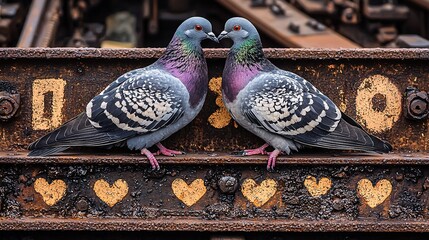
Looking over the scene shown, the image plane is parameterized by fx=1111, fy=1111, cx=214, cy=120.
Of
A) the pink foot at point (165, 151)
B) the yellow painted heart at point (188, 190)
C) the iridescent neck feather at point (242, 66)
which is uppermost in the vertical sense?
the iridescent neck feather at point (242, 66)

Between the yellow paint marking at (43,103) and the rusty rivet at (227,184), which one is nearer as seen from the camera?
the rusty rivet at (227,184)

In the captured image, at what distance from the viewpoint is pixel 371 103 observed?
5.10 metres

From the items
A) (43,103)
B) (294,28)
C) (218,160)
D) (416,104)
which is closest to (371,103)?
(416,104)

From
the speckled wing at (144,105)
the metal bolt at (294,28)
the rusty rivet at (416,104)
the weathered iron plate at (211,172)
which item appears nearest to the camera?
the speckled wing at (144,105)

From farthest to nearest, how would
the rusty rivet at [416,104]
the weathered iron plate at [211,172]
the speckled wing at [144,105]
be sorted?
the rusty rivet at [416,104], the weathered iron plate at [211,172], the speckled wing at [144,105]

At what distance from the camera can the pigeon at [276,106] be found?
15.9 feet

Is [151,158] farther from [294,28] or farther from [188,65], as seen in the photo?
[294,28]

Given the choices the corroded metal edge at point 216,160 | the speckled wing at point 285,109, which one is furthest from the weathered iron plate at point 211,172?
the speckled wing at point 285,109

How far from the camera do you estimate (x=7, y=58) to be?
5047 mm

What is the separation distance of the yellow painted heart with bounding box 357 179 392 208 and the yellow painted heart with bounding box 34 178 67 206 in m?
1.33

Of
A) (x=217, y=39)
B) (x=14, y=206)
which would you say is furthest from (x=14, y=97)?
(x=217, y=39)

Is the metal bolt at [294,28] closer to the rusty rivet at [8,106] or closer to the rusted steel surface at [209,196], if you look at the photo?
the rusted steel surface at [209,196]

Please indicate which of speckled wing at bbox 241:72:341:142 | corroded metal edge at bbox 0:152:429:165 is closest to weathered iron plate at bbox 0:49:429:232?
corroded metal edge at bbox 0:152:429:165

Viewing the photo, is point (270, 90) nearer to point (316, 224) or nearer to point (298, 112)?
point (298, 112)
